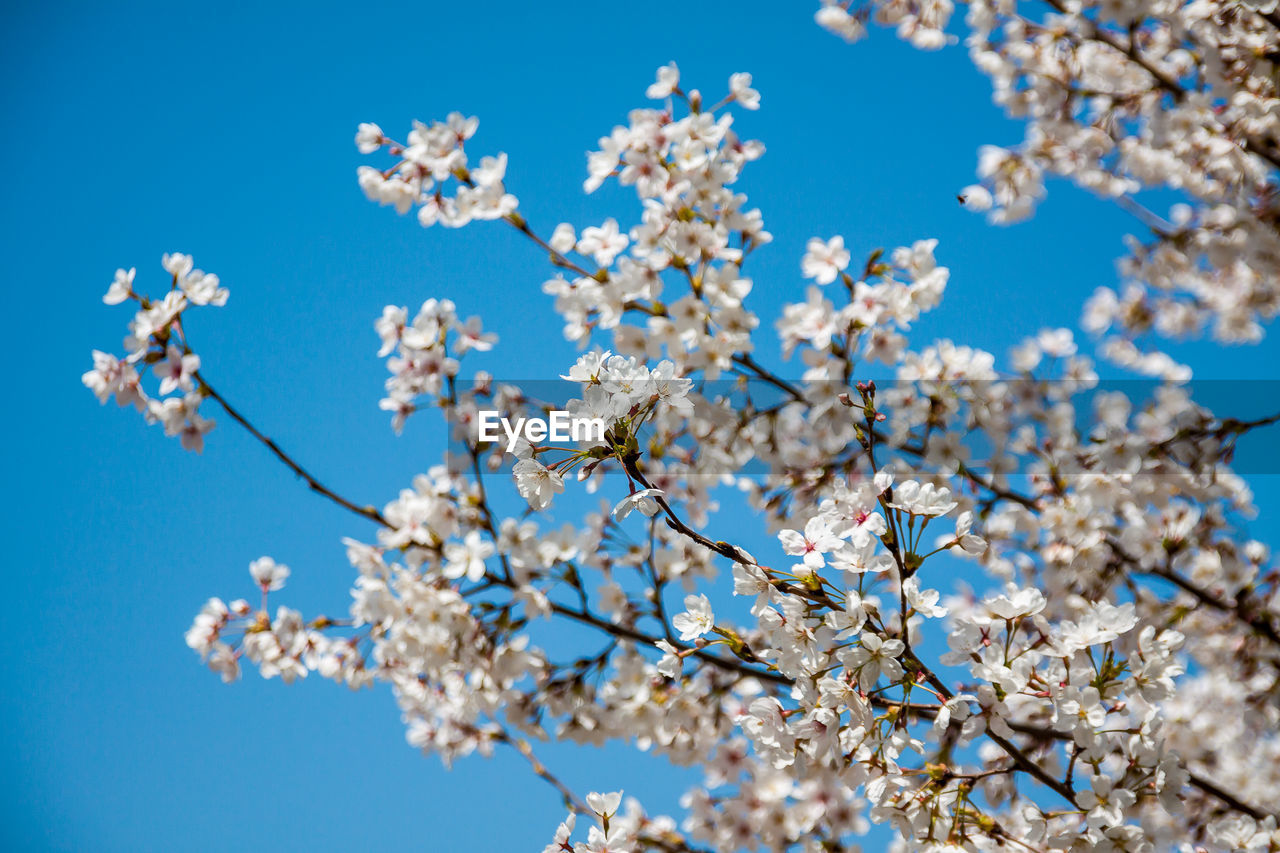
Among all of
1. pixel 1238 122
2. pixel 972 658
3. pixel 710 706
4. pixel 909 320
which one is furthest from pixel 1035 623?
pixel 1238 122

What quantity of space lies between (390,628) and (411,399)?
94 cm

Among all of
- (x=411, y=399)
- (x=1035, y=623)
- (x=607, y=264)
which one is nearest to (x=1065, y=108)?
(x=607, y=264)

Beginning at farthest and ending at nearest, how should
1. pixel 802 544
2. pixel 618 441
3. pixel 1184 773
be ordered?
1. pixel 1184 773
2. pixel 802 544
3. pixel 618 441

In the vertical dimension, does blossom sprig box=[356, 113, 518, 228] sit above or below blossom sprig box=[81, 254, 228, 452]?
above

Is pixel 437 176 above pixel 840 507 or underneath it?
above

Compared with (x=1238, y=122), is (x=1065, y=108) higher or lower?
higher

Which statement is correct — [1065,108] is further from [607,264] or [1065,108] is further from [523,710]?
[523,710]

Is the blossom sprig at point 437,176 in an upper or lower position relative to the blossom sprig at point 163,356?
upper

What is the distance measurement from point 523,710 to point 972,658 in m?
2.14

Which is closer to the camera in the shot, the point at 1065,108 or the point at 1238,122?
the point at 1238,122

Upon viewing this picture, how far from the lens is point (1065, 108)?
4320 mm

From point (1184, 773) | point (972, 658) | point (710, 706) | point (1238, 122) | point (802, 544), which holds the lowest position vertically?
point (1184, 773)

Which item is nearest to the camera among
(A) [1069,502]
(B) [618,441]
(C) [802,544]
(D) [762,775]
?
(B) [618,441]

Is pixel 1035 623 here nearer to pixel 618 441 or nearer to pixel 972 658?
pixel 972 658
